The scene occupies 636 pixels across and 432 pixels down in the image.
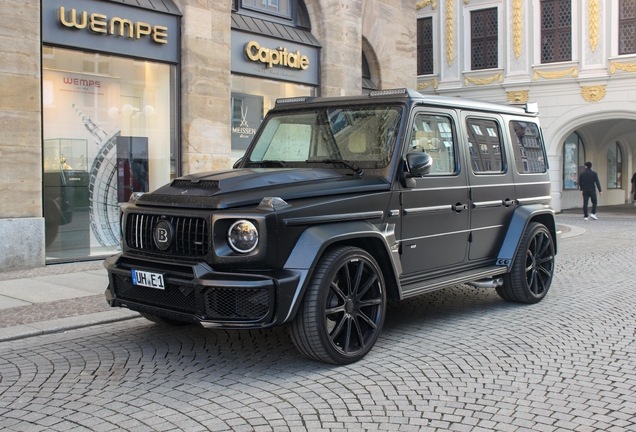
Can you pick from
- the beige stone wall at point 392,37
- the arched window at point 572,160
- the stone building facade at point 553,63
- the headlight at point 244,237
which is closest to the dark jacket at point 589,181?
the stone building facade at point 553,63

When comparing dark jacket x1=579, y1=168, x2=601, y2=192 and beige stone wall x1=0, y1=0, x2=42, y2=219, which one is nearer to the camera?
beige stone wall x1=0, y1=0, x2=42, y2=219

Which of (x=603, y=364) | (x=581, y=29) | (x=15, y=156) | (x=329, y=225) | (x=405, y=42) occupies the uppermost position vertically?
(x=581, y=29)

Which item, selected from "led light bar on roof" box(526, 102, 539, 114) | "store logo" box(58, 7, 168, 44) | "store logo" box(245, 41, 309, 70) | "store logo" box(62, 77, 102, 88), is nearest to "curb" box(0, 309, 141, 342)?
"led light bar on roof" box(526, 102, 539, 114)

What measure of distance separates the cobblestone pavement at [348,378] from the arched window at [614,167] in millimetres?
29149

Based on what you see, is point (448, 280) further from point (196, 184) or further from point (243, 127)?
point (243, 127)

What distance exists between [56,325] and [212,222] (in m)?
2.48

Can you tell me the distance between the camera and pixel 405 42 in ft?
59.9

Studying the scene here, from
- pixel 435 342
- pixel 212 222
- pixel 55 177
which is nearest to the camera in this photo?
pixel 212 222

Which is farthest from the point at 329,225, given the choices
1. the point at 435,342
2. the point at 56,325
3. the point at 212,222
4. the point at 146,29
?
the point at 146,29

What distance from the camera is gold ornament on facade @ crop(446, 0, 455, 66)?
96.8ft

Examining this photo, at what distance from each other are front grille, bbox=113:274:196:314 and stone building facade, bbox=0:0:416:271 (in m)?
5.19

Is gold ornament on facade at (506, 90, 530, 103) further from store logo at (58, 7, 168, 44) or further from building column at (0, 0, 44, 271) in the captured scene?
building column at (0, 0, 44, 271)

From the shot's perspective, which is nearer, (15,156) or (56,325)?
(56,325)

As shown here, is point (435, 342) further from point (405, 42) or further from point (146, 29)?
point (405, 42)
